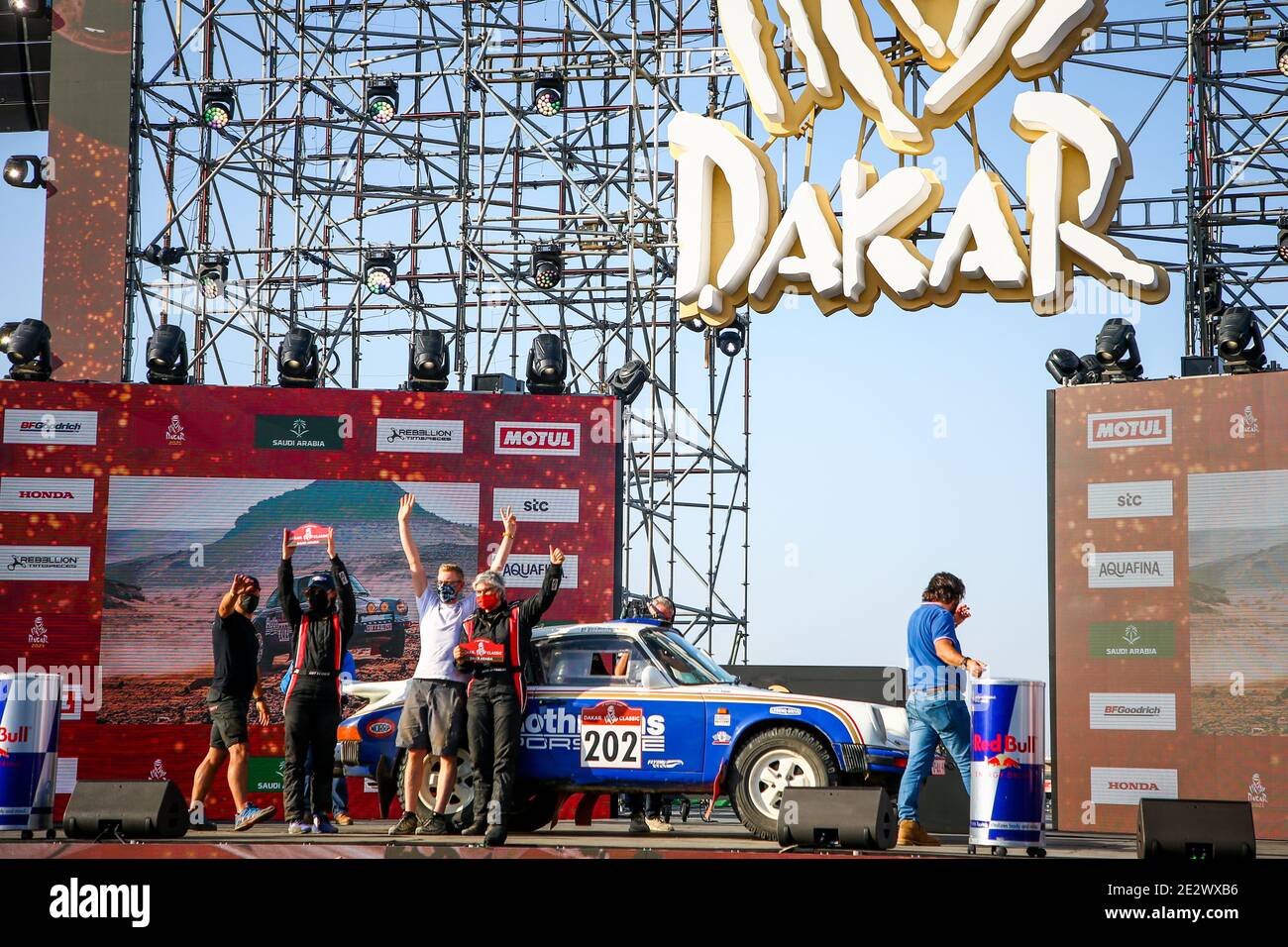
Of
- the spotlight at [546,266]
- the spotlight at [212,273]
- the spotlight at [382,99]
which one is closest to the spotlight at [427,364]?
the spotlight at [546,266]

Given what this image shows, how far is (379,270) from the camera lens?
22.0 meters

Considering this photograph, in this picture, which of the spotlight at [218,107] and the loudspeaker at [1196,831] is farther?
the spotlight at [218,107]

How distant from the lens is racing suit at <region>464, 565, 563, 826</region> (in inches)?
397

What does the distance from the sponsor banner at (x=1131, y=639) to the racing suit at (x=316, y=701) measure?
7254 millimetres

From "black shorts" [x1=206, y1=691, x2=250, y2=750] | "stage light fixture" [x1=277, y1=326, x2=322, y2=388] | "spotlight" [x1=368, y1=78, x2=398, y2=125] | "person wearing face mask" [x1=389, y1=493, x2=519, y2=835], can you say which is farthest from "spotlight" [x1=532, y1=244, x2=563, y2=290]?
"black shorts" [x1=206, y1=691, x2=250, y2=750]

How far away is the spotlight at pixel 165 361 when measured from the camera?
1558 centimetres

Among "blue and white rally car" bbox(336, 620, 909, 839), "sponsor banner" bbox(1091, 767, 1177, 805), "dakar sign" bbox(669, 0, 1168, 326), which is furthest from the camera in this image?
"sponsor banner" bbox(1091, 767, 1177, 805)

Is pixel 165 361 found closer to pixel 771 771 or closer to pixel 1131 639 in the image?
pixel 771 771

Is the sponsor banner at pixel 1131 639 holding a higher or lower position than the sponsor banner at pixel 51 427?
lower

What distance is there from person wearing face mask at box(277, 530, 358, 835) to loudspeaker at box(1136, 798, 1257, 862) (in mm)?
5231

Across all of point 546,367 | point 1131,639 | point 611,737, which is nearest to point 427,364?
point 546,367

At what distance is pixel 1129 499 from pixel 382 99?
12.8m

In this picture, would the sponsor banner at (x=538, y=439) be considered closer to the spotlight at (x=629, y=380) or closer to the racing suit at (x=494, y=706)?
the spotlight at (x=629, y=380)

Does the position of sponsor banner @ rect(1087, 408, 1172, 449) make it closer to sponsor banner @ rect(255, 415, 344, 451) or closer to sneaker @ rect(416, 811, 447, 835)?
sponsor banner @ rect(255, 415, 344, 451)
